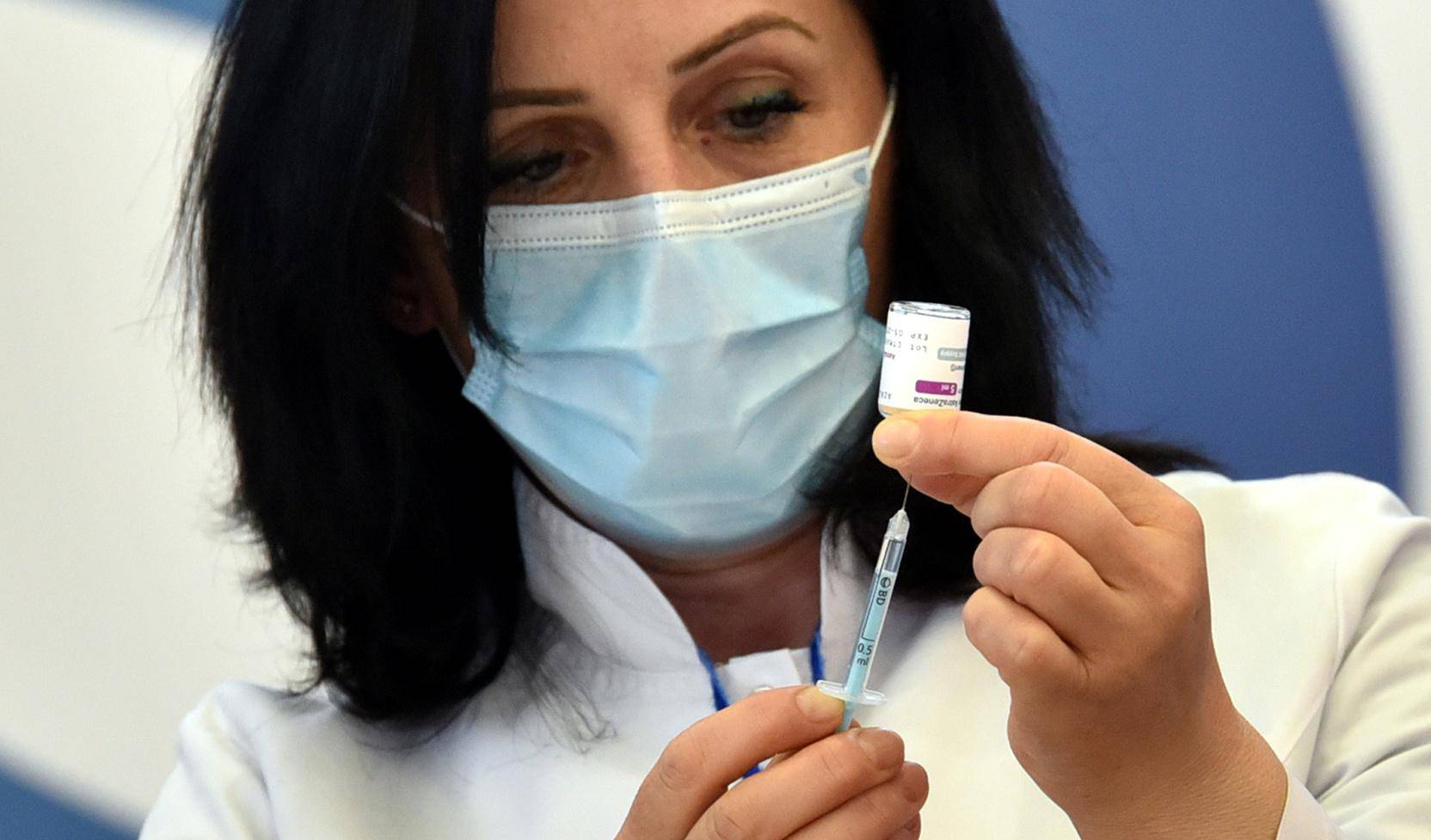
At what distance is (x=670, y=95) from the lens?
139cm

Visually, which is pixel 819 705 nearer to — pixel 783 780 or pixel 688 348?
pixel 783 780

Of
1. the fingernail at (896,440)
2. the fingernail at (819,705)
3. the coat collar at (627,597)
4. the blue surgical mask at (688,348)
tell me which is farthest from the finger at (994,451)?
the coat collar at (627,597)

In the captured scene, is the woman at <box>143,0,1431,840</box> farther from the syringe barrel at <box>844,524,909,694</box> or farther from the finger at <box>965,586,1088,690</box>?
the finger at <box>965,586,1088,690</box>

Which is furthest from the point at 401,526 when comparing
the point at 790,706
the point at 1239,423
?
the point at 1239,423

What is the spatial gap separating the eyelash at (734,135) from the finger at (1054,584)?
67 centimetres

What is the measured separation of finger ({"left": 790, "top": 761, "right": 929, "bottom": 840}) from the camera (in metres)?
1.04

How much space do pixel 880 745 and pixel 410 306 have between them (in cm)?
84

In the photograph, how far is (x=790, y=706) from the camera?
3.48ft

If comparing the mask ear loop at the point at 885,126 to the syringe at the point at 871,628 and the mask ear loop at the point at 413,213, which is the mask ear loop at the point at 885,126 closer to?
the mask ear loop at the point at 413,213

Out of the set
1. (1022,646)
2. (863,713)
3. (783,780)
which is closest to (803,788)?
(783,780)

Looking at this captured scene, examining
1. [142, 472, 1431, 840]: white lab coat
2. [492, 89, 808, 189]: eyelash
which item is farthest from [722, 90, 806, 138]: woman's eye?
[142, 472, 1431, 840]: white lab coat

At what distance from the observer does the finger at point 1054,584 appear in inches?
34.9

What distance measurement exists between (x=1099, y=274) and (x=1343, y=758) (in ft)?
2.44

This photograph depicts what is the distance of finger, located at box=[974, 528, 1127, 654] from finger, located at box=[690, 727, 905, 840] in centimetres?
20
